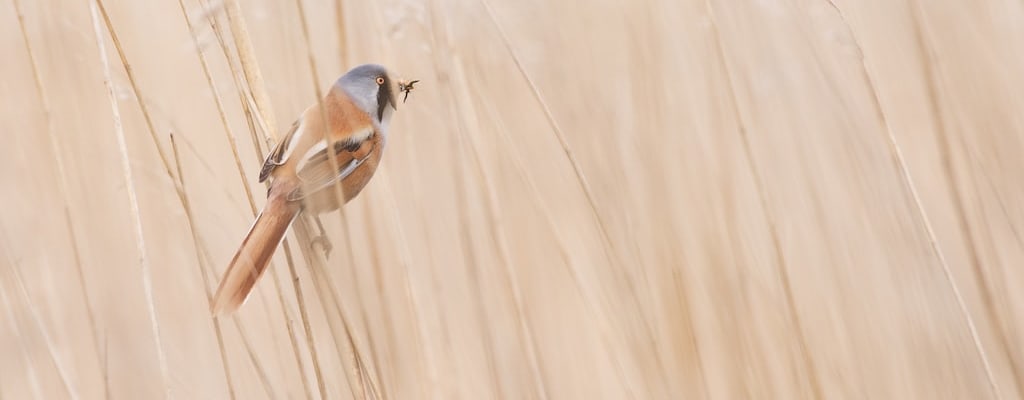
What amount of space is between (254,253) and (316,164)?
225mm

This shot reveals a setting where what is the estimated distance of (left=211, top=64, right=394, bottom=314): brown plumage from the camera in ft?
3.93

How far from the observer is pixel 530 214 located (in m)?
1.97

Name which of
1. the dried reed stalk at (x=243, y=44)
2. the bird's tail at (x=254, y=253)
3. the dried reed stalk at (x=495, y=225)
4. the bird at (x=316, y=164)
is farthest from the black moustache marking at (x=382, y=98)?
the dried reed stalk at (x=243, y=44)

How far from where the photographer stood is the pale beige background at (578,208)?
52.6 inches

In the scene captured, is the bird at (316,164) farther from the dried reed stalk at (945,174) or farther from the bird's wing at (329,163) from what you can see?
the dried reed stalk at (945,174)

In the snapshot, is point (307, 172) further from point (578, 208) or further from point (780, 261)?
point (578, 208)

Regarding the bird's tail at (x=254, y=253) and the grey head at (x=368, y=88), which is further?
the grey head at (x=368, y=88)

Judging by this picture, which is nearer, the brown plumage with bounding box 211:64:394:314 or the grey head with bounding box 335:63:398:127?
the brown plumage with bounding box 211:64:394:314

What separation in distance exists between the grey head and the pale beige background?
0.22 ft

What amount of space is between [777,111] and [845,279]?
1.32ft

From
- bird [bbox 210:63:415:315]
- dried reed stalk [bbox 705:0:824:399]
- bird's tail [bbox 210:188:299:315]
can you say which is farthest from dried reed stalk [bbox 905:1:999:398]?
bird's tail [bbox 210:188:299:315]

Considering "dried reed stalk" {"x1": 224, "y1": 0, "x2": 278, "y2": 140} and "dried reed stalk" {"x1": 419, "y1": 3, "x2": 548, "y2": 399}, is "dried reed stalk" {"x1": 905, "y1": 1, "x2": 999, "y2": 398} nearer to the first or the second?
"dried reed stalk" {"x1": 419, "y1": 3, "x2": 548, "y2": 399}

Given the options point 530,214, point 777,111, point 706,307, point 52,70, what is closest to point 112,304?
point 52,70

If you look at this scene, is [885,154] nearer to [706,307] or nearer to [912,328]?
[912,328]
